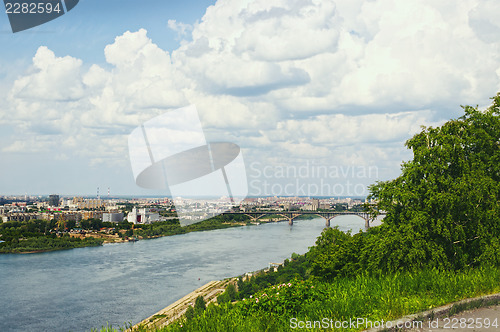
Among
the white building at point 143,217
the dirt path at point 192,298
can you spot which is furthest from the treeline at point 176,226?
the dirt path at point 192,298

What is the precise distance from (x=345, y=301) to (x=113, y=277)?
96.5ft

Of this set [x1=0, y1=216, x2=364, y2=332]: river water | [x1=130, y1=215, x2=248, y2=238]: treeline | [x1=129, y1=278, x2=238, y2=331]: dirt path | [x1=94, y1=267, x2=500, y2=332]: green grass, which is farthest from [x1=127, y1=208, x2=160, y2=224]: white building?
[x1=94, y1=267, x2=500, y2=332]: green grass

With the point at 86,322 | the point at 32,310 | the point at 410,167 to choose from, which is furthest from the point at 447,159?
the point at 32,310

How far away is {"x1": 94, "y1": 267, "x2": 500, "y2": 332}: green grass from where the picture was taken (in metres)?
3.21

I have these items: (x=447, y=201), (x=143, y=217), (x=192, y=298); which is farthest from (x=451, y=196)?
(x=143, y=217)

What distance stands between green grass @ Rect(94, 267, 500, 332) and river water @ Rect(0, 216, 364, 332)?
1742cm

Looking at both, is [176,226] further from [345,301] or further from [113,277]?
[345,301]

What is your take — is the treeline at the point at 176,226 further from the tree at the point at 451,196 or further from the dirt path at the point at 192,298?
the tree at the point at 451,196

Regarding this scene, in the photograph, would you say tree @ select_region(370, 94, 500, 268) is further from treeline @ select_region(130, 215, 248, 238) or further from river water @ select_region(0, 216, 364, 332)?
treeline @ select_region(130, 215, 248, 238)

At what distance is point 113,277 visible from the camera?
30.0 meters

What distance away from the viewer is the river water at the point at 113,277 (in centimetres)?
2183

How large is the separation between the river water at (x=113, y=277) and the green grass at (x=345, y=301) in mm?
17416

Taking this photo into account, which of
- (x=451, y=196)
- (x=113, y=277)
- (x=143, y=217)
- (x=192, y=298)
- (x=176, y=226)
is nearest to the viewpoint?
(x=451, y=196)

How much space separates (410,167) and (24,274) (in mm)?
33526
